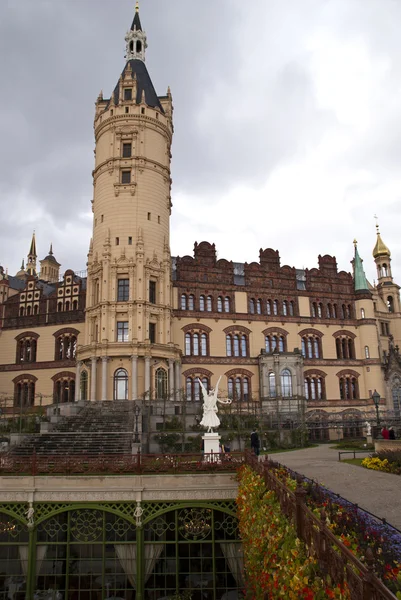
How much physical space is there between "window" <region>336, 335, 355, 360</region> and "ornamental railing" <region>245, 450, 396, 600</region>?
47.1 meters

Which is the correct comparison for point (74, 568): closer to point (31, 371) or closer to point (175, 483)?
point (175, 483)

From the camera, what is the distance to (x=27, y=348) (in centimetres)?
5403

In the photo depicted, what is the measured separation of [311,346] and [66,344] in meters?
25.7

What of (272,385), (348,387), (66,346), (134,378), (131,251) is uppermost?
(131,251)

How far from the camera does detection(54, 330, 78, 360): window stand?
51969mm

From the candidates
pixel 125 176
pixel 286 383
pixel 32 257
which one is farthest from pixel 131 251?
pixel 32 257

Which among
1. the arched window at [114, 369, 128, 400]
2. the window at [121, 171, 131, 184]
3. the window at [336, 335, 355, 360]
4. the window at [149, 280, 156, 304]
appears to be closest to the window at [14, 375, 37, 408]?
the arched window at [114, 369, 128, 400]

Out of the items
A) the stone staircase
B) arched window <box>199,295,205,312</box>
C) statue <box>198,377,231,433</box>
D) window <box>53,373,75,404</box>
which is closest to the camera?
statue <box>198,377,231,433</box>

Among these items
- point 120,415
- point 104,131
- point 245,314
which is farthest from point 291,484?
point 104,131

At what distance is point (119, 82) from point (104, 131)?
5.57 meters

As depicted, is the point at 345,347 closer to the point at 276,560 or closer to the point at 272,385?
the point at 272,385

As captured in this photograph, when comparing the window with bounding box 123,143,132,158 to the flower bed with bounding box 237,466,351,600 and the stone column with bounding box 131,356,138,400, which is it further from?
the flower bed with bounding box 237,466,351,600

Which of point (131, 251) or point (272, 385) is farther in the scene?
point (272, 385)

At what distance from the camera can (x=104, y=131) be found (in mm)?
52688
